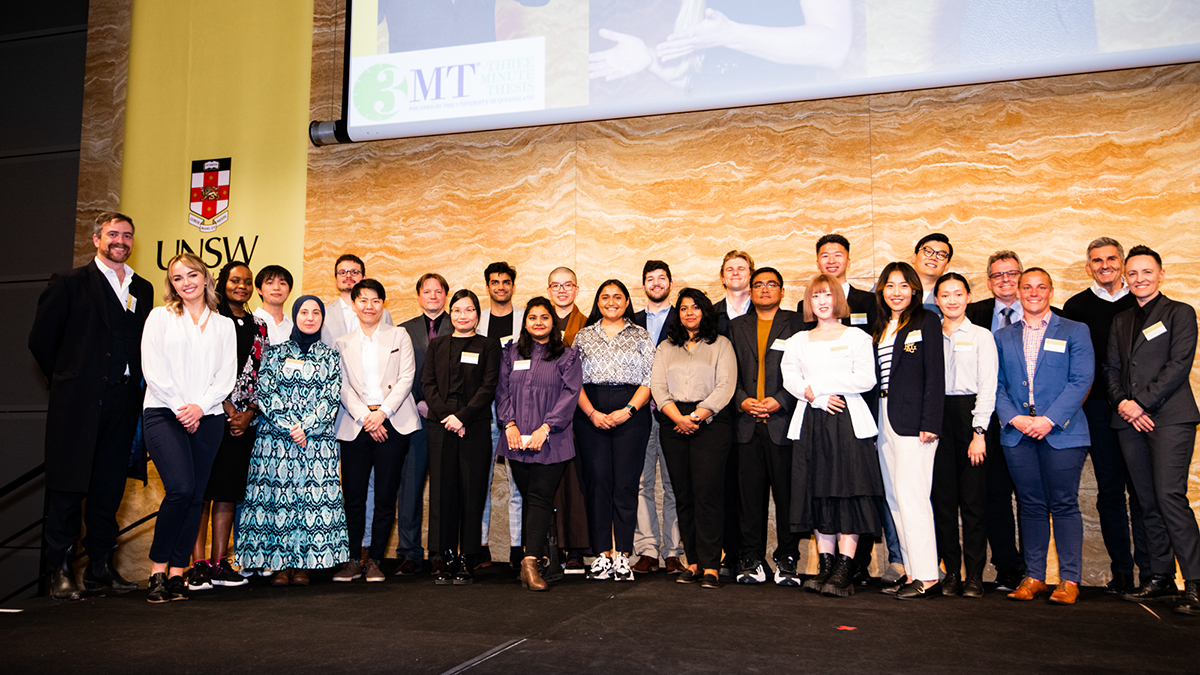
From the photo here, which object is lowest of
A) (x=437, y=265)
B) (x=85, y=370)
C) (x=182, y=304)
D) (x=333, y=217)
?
(x=85, y=370)

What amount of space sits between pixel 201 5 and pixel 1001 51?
5.85 m

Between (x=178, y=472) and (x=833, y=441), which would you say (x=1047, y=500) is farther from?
(x=178, y=472)

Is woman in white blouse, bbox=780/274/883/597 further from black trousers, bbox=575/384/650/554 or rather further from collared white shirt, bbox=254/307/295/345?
collared white shirt, bbox=254/307/295/345

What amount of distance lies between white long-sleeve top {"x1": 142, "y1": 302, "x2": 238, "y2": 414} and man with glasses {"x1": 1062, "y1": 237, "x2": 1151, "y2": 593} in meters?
4.19

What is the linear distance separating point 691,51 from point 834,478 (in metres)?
2.88

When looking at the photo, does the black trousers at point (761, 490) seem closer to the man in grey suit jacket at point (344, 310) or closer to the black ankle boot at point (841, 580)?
the black ankle boot at point (841, 580)

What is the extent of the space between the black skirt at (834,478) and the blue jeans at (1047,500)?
2.27 feet

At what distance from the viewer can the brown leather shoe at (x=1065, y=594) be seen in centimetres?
356

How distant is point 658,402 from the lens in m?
4.07

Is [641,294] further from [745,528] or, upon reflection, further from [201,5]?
[201,5]

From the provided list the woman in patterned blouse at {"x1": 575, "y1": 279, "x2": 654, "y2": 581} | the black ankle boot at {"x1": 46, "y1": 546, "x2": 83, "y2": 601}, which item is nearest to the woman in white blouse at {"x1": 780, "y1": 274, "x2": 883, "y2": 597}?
the woman in patterned blouse at {"x1": 575, "y1": 279, "x2": 654, "y2": 581}

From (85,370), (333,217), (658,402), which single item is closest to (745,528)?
(658,402)

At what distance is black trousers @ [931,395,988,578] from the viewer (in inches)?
147

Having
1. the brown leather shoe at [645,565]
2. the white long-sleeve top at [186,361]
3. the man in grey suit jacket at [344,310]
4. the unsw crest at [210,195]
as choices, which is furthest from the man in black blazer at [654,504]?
the unsw crest at [210,195]
